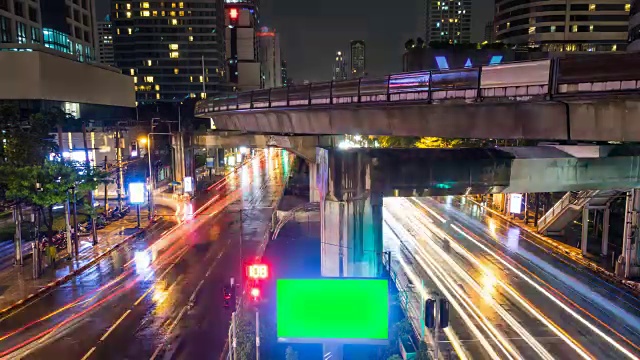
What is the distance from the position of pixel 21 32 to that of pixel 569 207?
3012 inches

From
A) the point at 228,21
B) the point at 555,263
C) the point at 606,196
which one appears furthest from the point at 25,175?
the point at 228,21

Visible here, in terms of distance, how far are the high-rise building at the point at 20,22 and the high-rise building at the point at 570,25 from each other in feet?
289

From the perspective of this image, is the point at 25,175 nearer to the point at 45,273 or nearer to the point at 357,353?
the point at 45,273

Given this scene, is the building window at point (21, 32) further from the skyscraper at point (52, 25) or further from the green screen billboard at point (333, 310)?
the green screen billboard at point (333, 310)

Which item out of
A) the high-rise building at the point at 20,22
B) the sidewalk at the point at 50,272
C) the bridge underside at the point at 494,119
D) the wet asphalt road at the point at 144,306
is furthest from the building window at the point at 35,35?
the bridge underside at the point at 494,119

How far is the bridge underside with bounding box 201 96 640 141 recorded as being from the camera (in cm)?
1251

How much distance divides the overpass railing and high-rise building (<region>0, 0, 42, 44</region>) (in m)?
64.0

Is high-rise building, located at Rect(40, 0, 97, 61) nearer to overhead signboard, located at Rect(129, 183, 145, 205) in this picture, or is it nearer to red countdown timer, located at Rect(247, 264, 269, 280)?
overhead signboard, located at Rect(129, 183, 145, 205)

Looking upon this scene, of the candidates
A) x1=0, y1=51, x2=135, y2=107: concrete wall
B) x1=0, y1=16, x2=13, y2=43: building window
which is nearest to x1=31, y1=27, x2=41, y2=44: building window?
x1=0, y1=16, x2=13, y2=43: building window

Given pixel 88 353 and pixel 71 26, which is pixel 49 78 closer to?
pixel 71 26

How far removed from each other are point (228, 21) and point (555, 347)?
178599 mm

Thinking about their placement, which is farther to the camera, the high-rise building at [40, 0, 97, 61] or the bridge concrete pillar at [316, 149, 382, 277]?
the high-rise building at [40, 0, 97, 61]

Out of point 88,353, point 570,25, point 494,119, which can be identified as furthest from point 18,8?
point 570,25

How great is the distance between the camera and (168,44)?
158 metres
